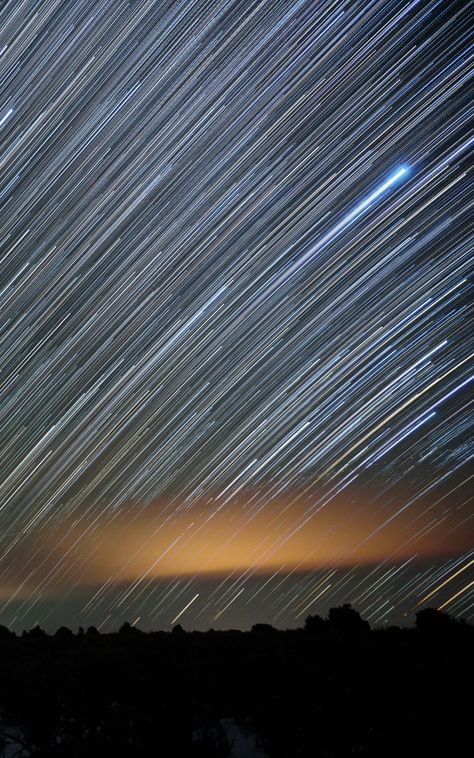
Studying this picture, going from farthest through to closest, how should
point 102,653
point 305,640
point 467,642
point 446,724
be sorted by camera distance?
point 467,642 → point 305,640 → point 102,653 → point 446,724

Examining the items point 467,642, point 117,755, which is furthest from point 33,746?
point 467,642

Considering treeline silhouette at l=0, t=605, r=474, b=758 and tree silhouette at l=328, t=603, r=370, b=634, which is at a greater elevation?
treeline silhouette at l=0, t=605, r=474, b=758

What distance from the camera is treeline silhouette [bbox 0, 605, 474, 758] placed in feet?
30.8

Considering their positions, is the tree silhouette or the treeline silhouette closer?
the treeline silhouette

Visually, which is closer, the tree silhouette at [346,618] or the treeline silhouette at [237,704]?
the treeline silhouette at [237,704]

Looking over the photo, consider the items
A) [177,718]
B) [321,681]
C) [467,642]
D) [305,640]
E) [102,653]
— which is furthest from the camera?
[467,642]

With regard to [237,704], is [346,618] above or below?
below

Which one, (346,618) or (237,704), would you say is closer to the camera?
(237,704)

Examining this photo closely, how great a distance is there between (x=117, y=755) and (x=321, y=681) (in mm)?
3691

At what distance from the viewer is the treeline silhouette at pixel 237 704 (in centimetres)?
938

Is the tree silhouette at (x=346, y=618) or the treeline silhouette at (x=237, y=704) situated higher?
the treeline silhouette at (x=237, y=704)

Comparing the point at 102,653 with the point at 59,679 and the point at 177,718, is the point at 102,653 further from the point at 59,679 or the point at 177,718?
the point at 177,718

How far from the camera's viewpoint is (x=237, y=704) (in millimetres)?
10688

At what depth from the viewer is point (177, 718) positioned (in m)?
10.1
